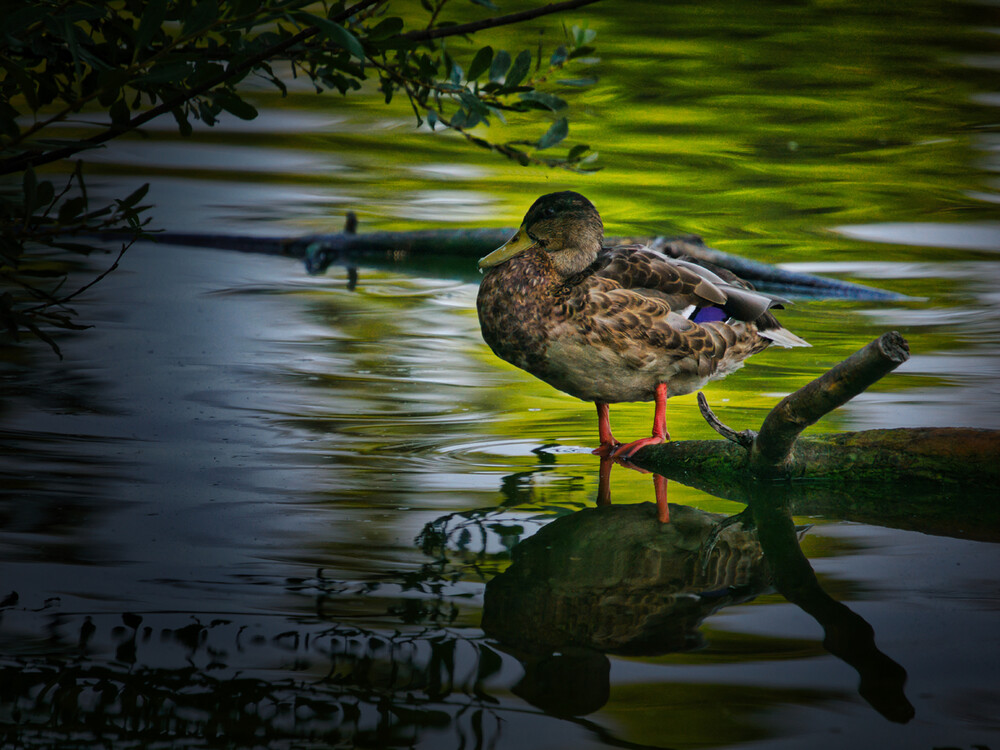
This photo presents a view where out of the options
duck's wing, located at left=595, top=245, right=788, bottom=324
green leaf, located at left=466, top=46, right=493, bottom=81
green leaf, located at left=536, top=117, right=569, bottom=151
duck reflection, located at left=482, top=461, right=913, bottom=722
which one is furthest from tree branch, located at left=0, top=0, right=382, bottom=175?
duck's wing, located at left=595, top=245, right=788, bottom=324

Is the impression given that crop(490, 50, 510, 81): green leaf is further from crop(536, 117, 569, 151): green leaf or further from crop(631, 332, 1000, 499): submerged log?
crop(631, 332, 1000, 499): submerged log

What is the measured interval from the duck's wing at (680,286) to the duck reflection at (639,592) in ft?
2.99

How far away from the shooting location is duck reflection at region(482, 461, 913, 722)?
229 cm

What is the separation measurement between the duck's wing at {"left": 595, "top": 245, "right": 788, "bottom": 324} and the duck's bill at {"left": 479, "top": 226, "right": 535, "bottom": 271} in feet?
0.92

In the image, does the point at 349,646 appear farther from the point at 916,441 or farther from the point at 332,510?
the point at 916,441

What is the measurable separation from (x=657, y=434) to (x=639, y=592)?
129 cm

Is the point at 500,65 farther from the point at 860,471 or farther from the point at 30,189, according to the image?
the point at 860,471

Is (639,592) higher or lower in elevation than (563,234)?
lower

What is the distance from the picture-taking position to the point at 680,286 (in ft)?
13.4

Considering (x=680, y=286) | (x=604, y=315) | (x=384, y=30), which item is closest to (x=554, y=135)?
(x=384, y=30)

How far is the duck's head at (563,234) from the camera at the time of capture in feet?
13.3

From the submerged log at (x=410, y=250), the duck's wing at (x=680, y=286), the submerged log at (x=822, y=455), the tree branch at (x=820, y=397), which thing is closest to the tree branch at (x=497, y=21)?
the tree branch at (x=820, y=397)

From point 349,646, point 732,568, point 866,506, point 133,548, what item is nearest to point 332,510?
point 133,548

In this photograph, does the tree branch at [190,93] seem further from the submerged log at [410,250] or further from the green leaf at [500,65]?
the submerged log at [410,250]
